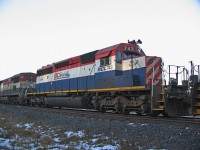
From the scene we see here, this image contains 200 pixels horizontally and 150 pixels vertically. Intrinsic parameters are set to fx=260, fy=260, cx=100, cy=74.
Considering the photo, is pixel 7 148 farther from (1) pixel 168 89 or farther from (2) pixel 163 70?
(2) pixel 163 70

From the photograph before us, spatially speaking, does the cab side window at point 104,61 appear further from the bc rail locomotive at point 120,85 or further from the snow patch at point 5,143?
the snow patch at point 5,143

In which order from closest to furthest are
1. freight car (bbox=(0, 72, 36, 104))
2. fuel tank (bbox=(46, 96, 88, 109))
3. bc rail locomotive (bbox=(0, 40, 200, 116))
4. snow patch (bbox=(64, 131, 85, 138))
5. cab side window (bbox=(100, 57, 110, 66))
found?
1. snow patch (bbox=(64, 131, 85, 138))
2. bc rail locomotive (bbox=(0, 40, 200, 116))
3. cab side window (bbox=(100, 57, 110, 66))
4. fuel tank (bbox=(46, 96, 88, 109))
5. freight car (bbox=(0, 72, 36, 104))

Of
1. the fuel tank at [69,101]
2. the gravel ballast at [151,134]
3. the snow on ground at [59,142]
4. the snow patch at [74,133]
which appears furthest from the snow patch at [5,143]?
the fuel tank at [69,101]

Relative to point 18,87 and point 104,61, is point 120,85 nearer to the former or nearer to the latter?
point 104,61

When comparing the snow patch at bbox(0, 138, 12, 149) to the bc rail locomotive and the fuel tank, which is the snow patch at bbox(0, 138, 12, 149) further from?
the fuel tank

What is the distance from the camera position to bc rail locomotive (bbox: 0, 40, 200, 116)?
10.9 metres

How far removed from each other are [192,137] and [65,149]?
10.9ft

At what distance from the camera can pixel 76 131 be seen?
8.66m

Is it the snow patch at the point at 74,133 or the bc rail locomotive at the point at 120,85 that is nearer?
the snow patch at the point at 74,133

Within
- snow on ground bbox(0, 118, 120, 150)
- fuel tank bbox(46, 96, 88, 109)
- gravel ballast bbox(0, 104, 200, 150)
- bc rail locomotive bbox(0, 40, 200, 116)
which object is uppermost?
bc rail locomotive bbox(0, 40, 200, 116)

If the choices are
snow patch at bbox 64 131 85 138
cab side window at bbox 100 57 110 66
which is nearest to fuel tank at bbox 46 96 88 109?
cab side window at bbox 100 57 110 66

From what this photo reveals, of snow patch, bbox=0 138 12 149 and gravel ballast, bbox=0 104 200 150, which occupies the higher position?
gravel ballast, bbox=0 104 200 150

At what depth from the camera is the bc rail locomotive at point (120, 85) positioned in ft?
35.8

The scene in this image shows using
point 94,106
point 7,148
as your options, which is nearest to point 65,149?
point 7,148
